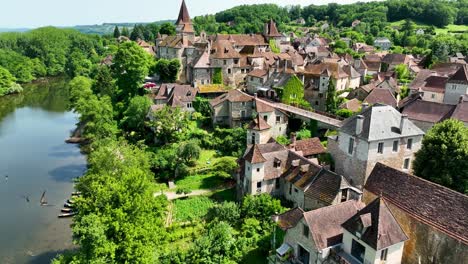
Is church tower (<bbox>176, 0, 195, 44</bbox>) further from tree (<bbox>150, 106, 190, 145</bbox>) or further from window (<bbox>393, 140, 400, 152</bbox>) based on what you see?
window (<bbox>393, 140, 400, 152</bbox>)

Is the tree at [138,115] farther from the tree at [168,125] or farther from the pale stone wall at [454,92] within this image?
the pale stone wall at [454,92]

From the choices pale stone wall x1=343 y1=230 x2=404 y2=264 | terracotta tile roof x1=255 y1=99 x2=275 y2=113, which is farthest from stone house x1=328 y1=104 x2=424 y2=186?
terracotta tile roof x1=255 y1=99 x2=275 y2=113

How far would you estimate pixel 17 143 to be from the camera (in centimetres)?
5834

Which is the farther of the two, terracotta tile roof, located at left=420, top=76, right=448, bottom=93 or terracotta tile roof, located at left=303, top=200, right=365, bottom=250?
terracotta tile roof, located at left=420, top=76, right=448, bottom=93

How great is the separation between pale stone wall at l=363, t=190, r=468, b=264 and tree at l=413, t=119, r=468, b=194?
7120mm

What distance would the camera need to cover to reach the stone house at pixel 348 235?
2092cm

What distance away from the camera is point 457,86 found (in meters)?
48.7

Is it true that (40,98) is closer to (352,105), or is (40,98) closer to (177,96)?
(177,96)

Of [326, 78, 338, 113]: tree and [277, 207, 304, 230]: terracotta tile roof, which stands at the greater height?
[326, 78, 338, 113]: tree

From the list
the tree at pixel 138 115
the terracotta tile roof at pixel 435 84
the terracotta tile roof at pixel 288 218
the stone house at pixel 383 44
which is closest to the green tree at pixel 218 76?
the tree at pixel 138 115

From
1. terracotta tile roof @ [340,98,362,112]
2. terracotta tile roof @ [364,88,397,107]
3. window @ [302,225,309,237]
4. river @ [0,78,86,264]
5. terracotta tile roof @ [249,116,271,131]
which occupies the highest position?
terracotta tile roof @ [364,88,397,107]

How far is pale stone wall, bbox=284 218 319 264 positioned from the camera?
904 inches

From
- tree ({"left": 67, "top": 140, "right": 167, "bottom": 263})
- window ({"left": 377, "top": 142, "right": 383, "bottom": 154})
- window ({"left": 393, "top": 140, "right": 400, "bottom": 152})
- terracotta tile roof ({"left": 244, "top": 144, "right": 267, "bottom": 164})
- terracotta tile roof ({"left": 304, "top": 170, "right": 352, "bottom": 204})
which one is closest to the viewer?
tree ({"left": 67, "top": 140, "right": 167, "bottom": 263})

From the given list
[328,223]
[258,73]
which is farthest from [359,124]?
[258,73]
